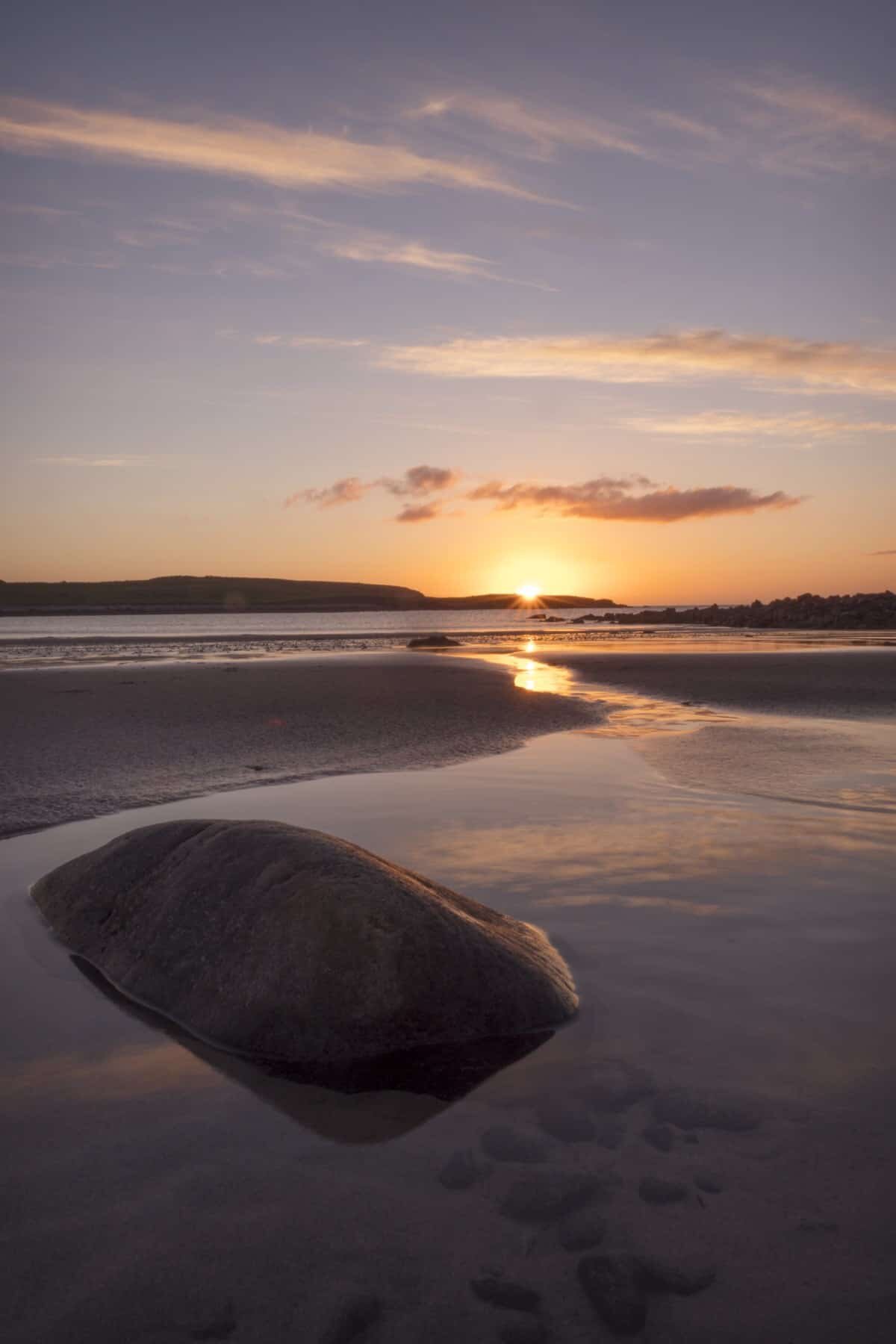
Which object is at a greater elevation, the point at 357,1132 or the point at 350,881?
the point at 350,881

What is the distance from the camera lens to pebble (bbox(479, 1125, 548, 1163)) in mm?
2768

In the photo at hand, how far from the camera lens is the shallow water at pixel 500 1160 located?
7.21ft

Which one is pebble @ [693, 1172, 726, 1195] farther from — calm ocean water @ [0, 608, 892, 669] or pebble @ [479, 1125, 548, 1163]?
calm ocean water @ [0, 608, 892, 669]

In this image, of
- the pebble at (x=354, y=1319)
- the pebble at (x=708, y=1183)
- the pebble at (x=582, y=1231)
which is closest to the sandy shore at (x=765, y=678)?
the pebble at (x=708, y=1183)

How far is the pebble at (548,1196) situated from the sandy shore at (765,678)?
1267 cm

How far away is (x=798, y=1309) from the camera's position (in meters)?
2.17

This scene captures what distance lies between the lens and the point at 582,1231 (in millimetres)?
2432

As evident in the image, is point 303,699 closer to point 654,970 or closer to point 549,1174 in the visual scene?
point 654,970

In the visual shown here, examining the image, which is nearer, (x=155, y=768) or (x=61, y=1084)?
(x=61, y=1084)

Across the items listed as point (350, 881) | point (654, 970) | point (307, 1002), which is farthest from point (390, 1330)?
point (654, 970)

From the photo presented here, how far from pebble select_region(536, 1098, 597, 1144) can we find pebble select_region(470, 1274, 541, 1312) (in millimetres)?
634

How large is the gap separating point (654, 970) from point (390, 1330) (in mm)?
2346

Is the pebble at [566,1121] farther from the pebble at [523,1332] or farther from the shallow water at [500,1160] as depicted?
the pebble at [523,1332]

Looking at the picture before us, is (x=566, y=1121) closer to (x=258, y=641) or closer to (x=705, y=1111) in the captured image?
(x=705, y=1111)
